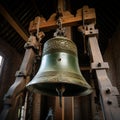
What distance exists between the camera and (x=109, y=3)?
4.86 m

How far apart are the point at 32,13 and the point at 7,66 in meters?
2.34

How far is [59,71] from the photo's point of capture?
176 centimetres

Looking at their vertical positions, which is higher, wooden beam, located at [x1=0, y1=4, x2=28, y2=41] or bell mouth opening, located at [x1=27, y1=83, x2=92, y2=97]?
wooden beam, located at [x1=0, y1=4, x2=28, y2=41]

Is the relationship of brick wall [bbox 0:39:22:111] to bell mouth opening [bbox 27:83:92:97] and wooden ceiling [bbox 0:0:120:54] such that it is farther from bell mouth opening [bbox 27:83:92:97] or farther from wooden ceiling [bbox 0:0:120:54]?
bell mouth opening [bbox 27:83:92:97]

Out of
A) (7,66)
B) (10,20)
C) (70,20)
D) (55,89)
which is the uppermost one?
(10,20)

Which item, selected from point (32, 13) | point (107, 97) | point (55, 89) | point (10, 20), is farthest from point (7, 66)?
point (107, 97)

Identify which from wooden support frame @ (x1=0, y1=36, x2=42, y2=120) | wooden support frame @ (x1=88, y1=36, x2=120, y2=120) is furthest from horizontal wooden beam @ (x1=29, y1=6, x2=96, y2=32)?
wooden support frame @ (x1=88, y1=36, x2=120, y2=120)

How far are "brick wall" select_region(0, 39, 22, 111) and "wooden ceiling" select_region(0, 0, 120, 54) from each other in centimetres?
32

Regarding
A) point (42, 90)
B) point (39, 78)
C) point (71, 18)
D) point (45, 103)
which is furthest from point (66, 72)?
point (45, 103)

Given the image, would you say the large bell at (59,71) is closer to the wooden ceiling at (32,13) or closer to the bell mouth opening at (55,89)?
the bell mouth opening at (55,89)

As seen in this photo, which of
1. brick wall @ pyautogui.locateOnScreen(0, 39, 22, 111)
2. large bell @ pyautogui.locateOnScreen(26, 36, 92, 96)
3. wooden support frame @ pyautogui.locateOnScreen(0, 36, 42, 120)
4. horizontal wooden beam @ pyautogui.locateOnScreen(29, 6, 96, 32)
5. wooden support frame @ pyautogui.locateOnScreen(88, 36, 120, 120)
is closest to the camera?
wooden support frame @ pyautogui.locateOnScreen(88, 36, 120, 120)

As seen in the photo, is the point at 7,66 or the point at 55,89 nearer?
the point at 55,89

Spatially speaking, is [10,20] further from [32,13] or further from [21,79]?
[21,79]

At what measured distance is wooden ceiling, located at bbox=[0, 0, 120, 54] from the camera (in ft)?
15.9
